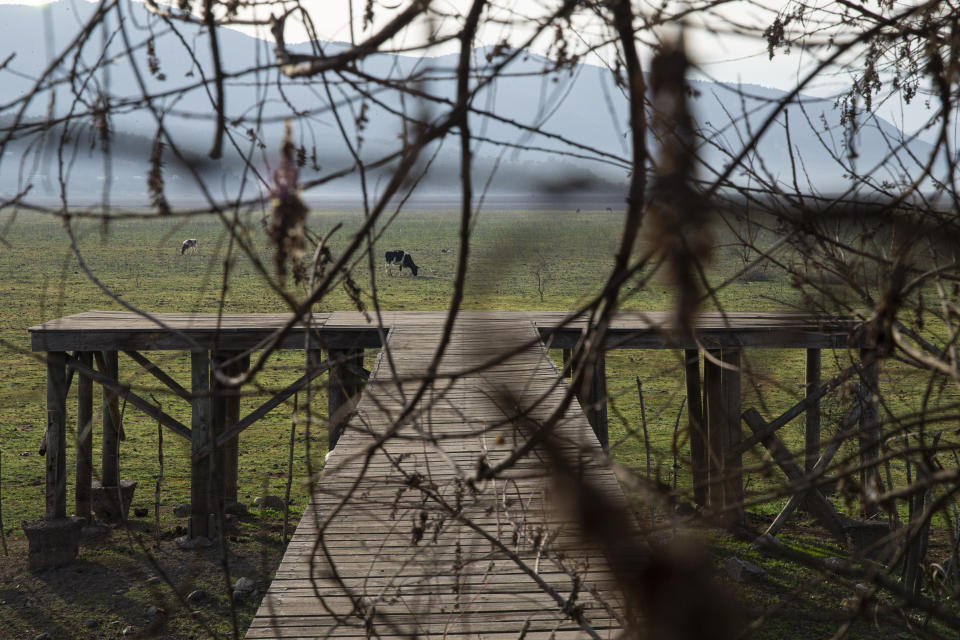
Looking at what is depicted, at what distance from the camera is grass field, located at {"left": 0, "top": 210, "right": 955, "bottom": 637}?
101 cm

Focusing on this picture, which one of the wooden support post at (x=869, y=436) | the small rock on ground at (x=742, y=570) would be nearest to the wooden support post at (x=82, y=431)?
the small rock on ground at (x=742, y=570)

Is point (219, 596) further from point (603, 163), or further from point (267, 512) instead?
point (603, 163)

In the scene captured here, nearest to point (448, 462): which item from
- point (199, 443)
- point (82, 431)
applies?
point (199, 443)

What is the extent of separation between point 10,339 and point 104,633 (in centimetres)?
1361

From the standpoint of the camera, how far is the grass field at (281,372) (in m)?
1.01

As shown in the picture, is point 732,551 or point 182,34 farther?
point 732,551

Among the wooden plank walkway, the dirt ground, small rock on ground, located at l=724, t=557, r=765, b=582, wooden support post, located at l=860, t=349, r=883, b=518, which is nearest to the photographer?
wooden support post, located at l=860, t=349, r=883, b=518

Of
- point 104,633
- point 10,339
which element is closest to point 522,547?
point 104,633

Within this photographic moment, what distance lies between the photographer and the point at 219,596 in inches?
239

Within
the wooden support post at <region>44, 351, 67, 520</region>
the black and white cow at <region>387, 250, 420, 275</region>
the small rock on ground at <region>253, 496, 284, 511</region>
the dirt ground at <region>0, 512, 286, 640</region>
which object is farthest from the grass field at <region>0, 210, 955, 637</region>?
the black and white cow at <region>387, 250, 420, 275</region>

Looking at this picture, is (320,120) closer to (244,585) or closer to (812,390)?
(244,585)

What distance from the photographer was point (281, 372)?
43.8 ft

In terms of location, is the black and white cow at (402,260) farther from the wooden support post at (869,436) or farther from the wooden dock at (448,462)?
the wooden support post at (869,436)

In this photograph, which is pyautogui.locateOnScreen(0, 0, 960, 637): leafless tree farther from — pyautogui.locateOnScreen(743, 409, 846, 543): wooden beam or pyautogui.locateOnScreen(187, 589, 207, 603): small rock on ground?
pyautogui.locateOnScreen(187, 589, 207, 603): small rock on ground
